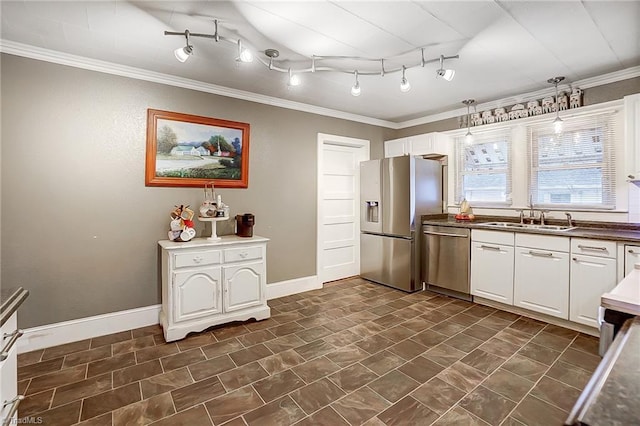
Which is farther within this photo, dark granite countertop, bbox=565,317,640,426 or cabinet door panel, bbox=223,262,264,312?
cabinet door panel, bbox=223,262,264,312

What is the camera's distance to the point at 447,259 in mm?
3805

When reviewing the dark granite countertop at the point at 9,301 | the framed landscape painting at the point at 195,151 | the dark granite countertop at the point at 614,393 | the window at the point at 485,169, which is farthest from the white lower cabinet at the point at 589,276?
the dark granite countertop at the point at 9,301

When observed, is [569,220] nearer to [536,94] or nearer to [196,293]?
[536,94]

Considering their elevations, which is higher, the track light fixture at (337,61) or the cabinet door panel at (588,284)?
the track light fixture at (337,61)

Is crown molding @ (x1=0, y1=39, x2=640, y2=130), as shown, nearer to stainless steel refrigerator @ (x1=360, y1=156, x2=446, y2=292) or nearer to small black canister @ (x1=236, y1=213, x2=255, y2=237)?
stainless steel refrigerator @ (x1=360, y1=156, x2=446, y2=292)

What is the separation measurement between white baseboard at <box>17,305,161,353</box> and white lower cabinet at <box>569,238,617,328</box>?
4094 mm

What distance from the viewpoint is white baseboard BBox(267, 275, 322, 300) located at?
3.84 metres

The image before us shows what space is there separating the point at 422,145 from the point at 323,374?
360 centimetres

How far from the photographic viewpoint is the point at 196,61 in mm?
2756

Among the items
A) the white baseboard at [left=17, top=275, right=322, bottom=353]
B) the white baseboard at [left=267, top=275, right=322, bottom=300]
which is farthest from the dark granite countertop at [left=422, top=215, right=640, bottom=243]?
the white baseboard at [left=17, top=275, right=322, bottom=353]

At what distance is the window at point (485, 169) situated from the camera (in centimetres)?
399

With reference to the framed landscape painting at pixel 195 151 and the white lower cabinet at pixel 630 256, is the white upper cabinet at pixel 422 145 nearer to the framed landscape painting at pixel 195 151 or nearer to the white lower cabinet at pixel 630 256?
the white lower cabinet at pixel 630 256

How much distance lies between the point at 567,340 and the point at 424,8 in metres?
3.01

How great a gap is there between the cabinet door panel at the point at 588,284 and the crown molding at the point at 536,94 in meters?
1.89
